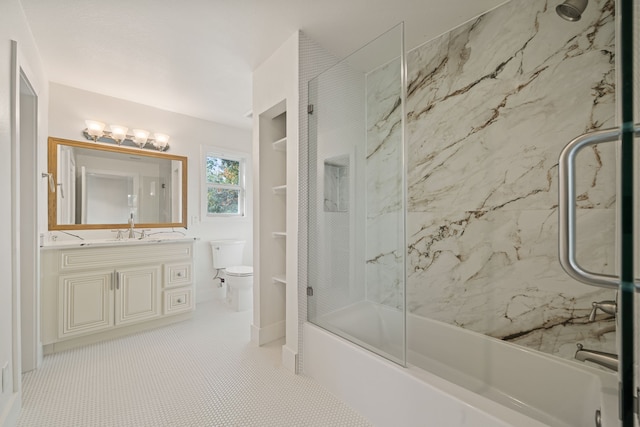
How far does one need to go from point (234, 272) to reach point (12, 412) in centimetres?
182

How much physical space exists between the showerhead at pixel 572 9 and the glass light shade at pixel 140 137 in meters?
3.56

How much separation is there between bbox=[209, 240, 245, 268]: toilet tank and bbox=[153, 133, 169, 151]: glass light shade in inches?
51.2

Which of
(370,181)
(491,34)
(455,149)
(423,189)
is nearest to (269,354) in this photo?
(370,181)

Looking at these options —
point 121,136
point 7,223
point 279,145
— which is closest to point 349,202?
point 279,145

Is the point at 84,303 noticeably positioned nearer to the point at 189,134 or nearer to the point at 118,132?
the point at 118,132

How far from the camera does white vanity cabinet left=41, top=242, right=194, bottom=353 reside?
84.2 inches

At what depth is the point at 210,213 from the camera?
11.7ft

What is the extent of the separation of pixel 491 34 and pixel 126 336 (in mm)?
3768

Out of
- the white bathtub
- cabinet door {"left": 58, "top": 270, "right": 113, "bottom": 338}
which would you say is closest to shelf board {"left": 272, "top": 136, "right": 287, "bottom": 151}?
the white bathtub

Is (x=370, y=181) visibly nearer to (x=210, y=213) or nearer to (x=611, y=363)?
(x=611, y=363)

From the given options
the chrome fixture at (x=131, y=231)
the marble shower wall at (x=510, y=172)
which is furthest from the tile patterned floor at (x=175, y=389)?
the chrome fixture at (x=131, y=231)

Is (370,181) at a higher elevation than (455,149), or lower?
lower

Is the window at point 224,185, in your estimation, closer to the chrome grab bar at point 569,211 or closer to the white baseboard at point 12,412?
the white baseboard at point 12,412

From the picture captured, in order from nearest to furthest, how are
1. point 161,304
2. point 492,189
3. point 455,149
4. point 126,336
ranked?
point 492,189 < point 455,149 < point 126,336 < point 161,304
